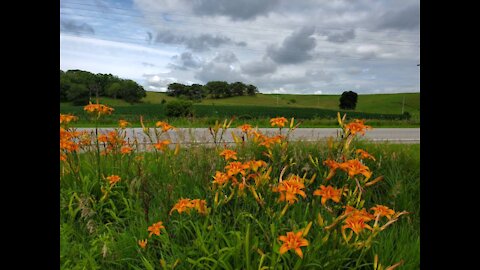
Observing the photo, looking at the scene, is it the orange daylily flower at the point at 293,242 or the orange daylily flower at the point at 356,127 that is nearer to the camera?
the orange daylily flower at the point at 293,242

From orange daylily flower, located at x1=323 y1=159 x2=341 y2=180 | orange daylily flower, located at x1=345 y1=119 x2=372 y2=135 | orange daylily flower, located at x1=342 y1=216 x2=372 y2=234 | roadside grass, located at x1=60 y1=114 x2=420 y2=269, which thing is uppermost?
orange daylily flower, located at x1=345 y1=119 x2=372 y2=135

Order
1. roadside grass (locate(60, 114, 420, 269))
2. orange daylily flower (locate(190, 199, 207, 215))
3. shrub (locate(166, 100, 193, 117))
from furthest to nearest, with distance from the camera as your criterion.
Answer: shrub (locate(166, 100, 193, 117))
orange daylily flower (locate(190, 199, 207, 215))
roadside grass (locate(60, 114, 420, 269))

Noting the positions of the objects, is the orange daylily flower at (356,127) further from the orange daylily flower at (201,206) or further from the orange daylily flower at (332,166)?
the orange daylily flower at (201,206)

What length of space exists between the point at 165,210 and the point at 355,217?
136 centimetres

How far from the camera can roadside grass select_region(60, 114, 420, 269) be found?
1908 mm

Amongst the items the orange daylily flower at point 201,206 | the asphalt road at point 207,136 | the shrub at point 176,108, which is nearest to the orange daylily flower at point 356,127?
the asphalt road at point 207,136

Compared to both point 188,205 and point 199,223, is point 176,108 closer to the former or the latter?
point 199,223

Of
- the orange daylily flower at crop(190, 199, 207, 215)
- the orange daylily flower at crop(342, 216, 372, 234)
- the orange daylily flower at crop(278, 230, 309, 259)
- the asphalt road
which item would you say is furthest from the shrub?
the orange daylily flower at crop(278, 230, 309, 259)

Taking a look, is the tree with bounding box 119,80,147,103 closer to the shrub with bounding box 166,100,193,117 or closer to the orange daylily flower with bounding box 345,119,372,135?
the shrub with bounding box 166,100,193,117

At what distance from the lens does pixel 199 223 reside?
2.24 m

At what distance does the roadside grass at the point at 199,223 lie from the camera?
6.26ft

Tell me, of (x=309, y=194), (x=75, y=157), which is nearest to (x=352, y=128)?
(x=309, y=194)

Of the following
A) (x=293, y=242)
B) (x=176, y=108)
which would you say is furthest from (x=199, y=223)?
(x=176, y=108)
